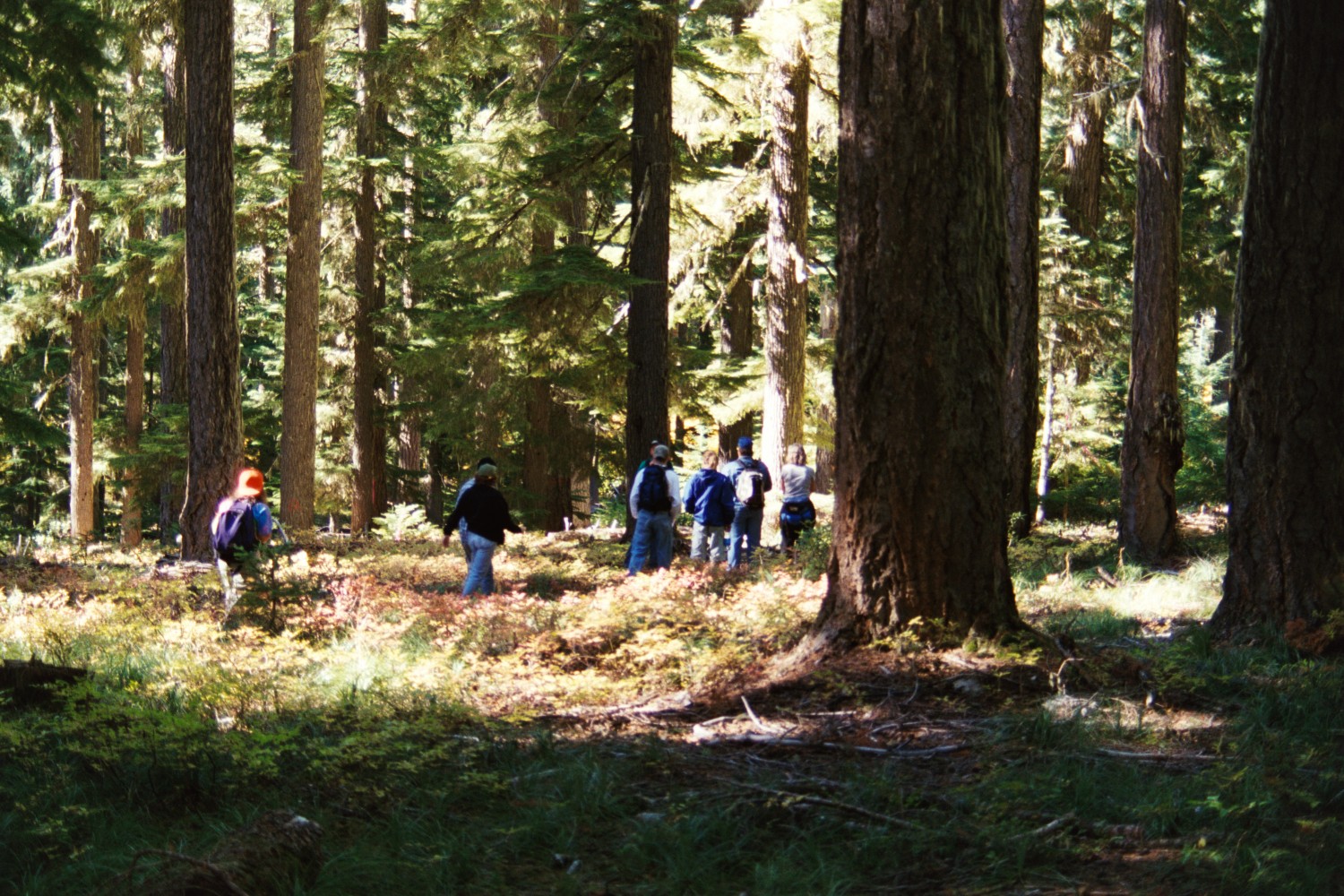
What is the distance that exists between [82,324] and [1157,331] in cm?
2190

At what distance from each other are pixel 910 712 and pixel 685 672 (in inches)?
70.7

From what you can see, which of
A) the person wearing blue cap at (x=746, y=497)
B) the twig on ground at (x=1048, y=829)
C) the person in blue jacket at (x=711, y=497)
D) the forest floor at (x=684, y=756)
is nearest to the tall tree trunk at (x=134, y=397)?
the person in blue jacket at (x=711, y=497)

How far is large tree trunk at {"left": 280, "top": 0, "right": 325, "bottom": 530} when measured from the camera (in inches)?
799

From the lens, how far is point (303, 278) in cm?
2064

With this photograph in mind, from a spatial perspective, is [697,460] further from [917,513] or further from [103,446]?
[917,513]

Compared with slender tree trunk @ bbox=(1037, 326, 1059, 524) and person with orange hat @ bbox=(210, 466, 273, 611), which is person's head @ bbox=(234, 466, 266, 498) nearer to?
person with orange hat @ bbox=(210, 466, 273, 611)

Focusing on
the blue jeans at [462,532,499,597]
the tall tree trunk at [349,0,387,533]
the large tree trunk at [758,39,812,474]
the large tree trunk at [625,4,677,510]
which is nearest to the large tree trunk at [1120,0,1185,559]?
the large tree trunk at [758,39,812,474]

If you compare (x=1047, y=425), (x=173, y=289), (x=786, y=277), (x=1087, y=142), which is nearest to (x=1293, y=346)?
(x=786, y=277)

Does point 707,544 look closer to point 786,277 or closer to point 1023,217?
point 786,277

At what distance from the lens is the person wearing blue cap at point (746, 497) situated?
47.9 ft

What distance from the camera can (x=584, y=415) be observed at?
83.8 ft

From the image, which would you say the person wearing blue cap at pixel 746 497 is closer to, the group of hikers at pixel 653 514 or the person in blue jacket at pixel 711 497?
the group of hikers at pixel 653 514

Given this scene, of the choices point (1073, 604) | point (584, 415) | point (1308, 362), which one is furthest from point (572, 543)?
point (1308, 362)

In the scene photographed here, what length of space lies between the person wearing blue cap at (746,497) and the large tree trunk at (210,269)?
20.8 feet
